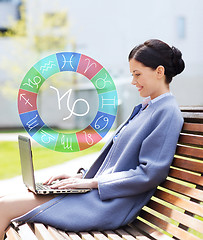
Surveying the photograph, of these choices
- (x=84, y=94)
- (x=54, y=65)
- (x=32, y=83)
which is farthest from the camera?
(x=84, y=94)

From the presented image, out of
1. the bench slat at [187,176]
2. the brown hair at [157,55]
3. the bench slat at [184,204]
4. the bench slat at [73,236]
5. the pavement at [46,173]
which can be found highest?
the brown hair at [157,55]

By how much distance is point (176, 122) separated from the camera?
2045mm

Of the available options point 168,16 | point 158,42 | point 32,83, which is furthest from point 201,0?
point 158,42

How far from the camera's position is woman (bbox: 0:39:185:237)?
2006mm

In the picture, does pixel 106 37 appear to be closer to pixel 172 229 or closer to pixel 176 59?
pixel 176 59

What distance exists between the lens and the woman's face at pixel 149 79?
2135 mm

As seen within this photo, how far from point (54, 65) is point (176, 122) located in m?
10.3

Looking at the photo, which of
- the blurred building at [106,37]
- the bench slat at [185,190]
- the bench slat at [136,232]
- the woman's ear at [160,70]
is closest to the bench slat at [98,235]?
the bench slat at [136,232]

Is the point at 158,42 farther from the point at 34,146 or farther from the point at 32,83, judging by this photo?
the point at 32,83

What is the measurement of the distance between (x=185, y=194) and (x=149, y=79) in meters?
0.56

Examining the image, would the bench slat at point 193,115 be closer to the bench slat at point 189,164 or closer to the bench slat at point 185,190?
the bench slat at point 189,164

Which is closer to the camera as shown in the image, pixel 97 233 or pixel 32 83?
pixel 97 233

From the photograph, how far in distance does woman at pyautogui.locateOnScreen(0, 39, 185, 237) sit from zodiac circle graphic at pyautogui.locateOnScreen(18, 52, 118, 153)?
770 cm

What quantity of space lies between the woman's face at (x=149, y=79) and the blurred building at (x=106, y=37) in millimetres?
11209
